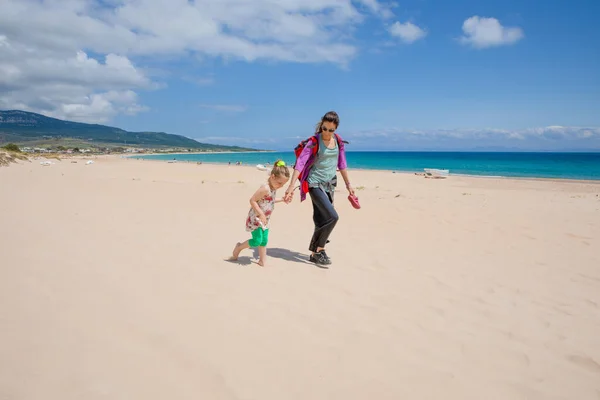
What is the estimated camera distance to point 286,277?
4230 millimetres

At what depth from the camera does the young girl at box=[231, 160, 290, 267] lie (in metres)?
4.42

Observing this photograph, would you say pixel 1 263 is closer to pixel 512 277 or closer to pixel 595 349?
pixel 595 349

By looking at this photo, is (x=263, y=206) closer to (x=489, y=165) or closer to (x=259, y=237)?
(x=259, y=237)

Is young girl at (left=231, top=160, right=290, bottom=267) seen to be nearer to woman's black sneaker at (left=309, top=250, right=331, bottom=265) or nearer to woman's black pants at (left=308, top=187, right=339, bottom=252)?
woman's black pants at (left=308, top=187, right=339, bottom=252)

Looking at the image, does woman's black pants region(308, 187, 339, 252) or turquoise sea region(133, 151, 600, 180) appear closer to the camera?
woman's black pants region(308, 187, 339, 252)

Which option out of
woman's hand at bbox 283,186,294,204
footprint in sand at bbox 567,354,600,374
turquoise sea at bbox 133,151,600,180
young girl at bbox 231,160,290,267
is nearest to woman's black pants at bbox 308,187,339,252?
woman's hand at bbox 283,186,294,204

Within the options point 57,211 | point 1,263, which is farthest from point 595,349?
point 57,211

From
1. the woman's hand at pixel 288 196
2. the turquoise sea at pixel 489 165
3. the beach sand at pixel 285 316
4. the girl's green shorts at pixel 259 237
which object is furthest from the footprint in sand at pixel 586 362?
the turquoise sea at pixel 489 165

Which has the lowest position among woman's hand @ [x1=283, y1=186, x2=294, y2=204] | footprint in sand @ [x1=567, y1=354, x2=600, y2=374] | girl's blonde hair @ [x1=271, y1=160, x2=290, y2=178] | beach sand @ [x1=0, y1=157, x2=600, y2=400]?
footprint in sand @ [x1=567, y1=354, x2=600, y2=374]

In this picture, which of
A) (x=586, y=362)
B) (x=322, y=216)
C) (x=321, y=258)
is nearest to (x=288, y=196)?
(x=322, y=216)

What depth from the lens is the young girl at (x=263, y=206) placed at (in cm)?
442

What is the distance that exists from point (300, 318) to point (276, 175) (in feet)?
6.21

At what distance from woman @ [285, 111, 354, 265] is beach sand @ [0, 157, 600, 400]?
0.43 m

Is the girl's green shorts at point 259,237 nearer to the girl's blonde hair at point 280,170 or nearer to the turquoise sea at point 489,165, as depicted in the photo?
the girl's blonde hair at point 280,170
